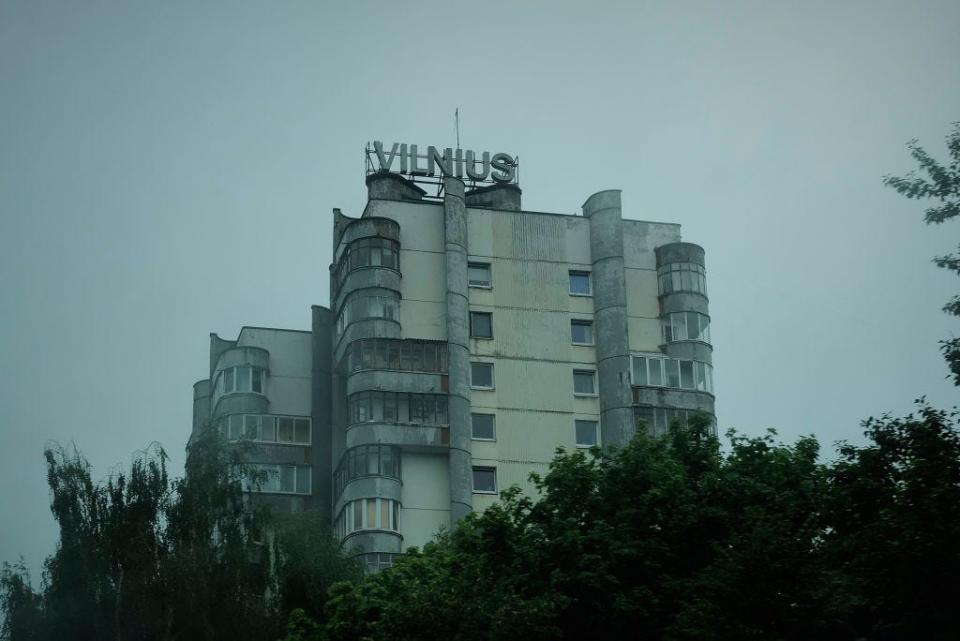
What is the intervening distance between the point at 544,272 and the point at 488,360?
278 inches

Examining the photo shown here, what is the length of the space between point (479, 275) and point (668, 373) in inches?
524

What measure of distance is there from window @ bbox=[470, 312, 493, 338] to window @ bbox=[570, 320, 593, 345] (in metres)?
5.19

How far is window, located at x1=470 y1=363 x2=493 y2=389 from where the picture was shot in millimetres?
85938

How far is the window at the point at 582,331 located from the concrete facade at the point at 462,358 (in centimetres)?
9

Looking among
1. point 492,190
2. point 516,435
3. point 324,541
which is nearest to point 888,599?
point 324,541

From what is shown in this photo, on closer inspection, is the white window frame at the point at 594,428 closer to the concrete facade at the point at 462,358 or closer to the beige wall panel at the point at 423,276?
the concrete facade at the point at 462,358

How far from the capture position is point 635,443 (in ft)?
163

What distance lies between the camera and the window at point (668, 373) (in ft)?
285

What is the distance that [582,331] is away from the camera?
8900 cm

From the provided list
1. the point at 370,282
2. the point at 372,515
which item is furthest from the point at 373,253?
the point at 372,515

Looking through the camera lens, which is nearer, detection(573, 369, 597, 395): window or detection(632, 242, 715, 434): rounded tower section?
detection(632, 242, 715, 434): rounded tower section

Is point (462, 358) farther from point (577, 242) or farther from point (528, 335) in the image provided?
point (577, 242)

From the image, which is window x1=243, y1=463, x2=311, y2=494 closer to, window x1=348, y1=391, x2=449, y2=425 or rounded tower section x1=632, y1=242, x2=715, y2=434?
window x1=348, y1=391, x2=449, y2=425

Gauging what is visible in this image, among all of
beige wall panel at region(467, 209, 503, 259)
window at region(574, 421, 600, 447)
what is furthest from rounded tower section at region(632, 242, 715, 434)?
beige wall panel at region(467, 209, 503, 259)
